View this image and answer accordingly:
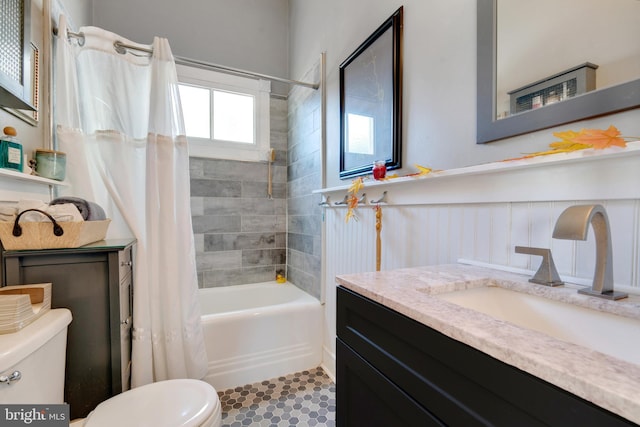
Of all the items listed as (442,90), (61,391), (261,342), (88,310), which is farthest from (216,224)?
(442,90)

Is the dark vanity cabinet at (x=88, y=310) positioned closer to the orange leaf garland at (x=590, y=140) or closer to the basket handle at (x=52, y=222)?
the basket handle at (x=52, y=222)

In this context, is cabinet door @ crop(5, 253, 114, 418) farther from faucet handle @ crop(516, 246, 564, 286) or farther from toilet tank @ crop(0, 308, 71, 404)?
faucet handle @ crop(516, 246, 564, 286)

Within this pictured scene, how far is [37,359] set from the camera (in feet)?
2.75

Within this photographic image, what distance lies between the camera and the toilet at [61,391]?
75 cm

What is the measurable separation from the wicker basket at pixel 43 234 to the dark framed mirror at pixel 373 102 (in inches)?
51.8

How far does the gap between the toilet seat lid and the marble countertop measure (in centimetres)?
69

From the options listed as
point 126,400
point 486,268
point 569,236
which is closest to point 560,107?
point 569,236

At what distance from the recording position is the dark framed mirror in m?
1.32

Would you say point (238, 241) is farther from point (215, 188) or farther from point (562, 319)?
point (562, 319)

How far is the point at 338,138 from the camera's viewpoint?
1.86 meters

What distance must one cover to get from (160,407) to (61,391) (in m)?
0.35

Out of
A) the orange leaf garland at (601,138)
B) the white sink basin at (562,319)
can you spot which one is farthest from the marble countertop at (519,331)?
the orange leaf garland at (601,138)

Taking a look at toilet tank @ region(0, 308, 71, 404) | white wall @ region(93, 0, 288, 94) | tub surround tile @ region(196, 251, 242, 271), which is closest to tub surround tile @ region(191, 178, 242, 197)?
tub surround tile @ region(196, 251, 242, 271)

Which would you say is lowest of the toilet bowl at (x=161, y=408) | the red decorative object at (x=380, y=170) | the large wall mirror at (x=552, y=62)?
the toilet bowl at (x=161, y=408)
